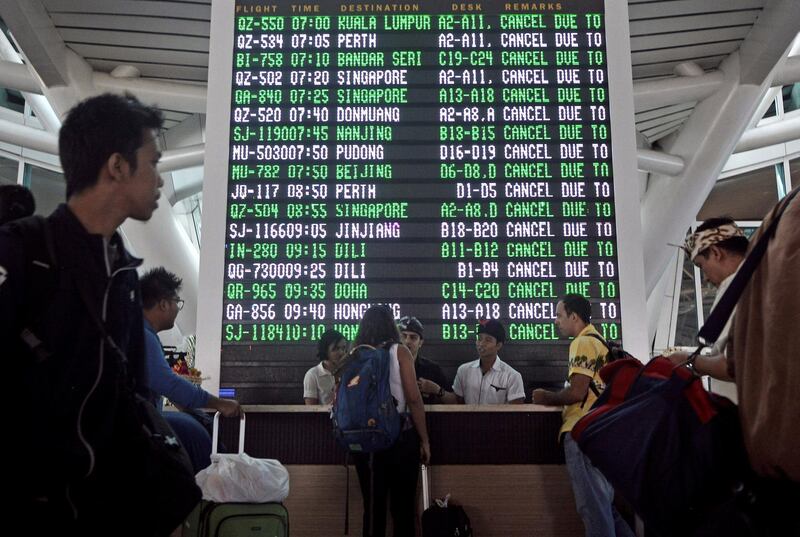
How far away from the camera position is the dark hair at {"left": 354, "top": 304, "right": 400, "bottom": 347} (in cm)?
527

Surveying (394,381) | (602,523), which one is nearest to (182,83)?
(394,381)

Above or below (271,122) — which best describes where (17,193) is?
below

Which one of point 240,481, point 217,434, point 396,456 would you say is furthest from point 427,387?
point 240,481

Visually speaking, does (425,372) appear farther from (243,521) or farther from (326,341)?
(243,521)

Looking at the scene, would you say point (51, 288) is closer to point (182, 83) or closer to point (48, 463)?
point (48, 463)

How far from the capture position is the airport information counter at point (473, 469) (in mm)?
5844

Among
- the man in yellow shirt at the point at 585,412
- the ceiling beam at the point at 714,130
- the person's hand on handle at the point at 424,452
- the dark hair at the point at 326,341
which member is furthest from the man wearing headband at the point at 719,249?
the ceiling beam at the point at 714,130

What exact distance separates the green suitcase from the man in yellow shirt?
1884 millimetres

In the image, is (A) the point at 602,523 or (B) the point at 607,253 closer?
(A) the point at 602,523

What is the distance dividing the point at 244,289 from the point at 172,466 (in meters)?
4.99

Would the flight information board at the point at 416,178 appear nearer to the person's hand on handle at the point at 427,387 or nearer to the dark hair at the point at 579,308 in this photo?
the person's hand on handle at the point at 427,387

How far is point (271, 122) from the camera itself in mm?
7461

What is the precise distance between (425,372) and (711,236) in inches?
137

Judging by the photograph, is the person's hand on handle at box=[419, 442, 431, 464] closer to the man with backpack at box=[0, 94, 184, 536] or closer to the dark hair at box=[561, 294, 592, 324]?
the dark hair at box=[561, 294, 592, 324]
